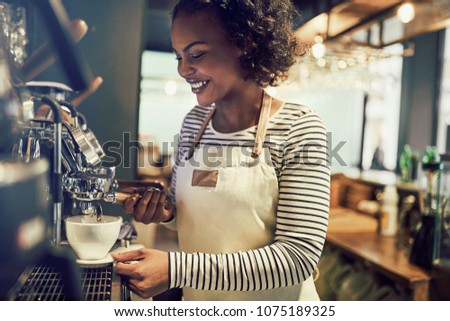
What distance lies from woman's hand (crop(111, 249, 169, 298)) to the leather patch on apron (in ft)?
0.55

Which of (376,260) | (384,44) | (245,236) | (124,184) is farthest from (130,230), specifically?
(384,44)

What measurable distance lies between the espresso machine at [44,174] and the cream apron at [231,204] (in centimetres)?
14

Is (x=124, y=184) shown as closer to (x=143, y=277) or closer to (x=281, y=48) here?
(x=143, y=277)

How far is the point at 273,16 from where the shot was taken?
0.71 meters

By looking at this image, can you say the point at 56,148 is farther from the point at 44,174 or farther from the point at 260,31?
the point at 260,31

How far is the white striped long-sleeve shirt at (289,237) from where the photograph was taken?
618 millimetres

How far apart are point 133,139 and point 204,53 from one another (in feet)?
1.11

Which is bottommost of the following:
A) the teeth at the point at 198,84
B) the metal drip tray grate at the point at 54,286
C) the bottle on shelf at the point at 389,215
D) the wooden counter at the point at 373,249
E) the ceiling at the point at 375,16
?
the wooden counter at the point at 373,249

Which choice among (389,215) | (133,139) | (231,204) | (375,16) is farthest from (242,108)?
(375,16)

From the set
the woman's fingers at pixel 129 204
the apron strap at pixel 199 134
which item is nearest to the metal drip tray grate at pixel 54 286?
the woman's fingers at pixel 129 204

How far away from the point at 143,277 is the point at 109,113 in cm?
44

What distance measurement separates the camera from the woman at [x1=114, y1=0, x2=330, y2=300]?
0.63 meters

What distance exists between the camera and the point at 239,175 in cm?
71

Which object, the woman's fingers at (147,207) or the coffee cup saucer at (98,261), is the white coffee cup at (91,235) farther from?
the woman's fingers at (147,207)
